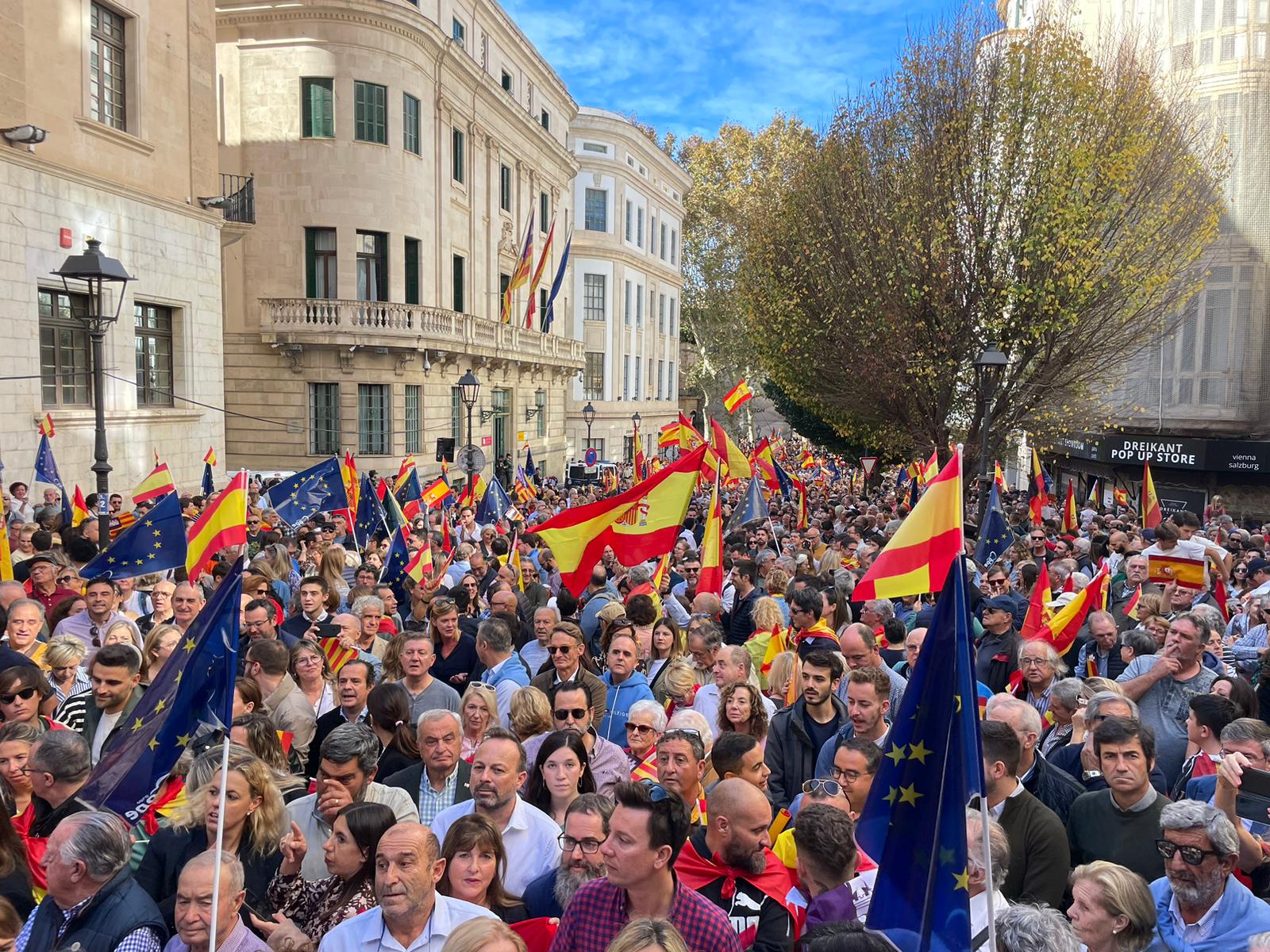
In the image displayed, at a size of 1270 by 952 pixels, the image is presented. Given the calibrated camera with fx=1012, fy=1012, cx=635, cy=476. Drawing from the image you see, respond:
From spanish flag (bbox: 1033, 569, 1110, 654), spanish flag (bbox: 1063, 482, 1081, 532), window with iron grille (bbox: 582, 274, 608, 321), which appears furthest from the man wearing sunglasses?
window with iron grille (bbox: 582, 274, 608, 321)

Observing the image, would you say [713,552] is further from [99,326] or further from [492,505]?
[492,505]

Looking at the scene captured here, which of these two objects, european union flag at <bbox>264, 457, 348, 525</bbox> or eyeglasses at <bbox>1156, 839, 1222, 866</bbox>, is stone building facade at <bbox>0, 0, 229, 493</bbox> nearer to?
european union flag at <bbox>264, 457, 348, 525</bbox>

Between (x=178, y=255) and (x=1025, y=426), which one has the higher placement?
(x=178, y=255)

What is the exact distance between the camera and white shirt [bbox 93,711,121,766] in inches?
225

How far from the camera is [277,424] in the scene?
2820 centimetres

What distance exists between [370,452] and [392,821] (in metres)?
25.9

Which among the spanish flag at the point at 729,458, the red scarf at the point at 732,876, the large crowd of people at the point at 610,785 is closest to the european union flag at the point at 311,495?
the large crowd of people at the point at 610,785

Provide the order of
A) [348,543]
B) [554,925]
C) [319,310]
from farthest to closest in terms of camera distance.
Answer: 1. [319,310]
2. [348,543]
3. [554,925]

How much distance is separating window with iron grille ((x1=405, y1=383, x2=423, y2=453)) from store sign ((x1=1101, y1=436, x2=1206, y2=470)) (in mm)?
19207

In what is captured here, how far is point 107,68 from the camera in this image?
18891 millimetres

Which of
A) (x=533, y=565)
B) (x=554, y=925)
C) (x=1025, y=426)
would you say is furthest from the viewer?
(x=1025, y=426)

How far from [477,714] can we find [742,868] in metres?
2.33

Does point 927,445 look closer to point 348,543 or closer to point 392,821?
point 348,543

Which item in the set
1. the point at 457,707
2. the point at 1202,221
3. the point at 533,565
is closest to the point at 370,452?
the point at 533,565
